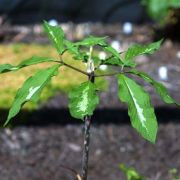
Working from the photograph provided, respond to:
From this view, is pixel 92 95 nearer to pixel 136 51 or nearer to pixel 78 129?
pixel 136 51

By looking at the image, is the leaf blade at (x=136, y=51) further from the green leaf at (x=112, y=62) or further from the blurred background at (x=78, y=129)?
the blurred background at (x=78, y=129)

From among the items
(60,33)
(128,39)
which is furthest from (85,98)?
(128,39)

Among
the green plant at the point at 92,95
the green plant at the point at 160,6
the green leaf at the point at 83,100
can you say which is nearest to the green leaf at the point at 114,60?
the green plant at the point at 92,95

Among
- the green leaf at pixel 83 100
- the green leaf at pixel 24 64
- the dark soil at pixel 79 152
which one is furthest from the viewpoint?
the dark soil at pixel 79 152

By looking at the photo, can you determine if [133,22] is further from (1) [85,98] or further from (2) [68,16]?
(1) [85,98]

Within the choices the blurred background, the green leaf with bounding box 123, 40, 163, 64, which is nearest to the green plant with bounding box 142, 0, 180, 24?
the blurred background

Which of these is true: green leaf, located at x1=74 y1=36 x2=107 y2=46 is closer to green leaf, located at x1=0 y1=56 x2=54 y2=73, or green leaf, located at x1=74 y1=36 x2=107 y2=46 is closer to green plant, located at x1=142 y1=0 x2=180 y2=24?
green leaf, located at x1=0 y1=56 x2=54 y2=73
